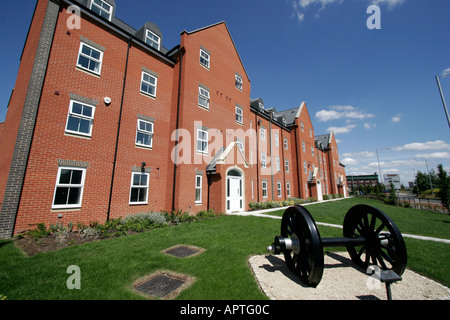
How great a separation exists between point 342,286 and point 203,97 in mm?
13794

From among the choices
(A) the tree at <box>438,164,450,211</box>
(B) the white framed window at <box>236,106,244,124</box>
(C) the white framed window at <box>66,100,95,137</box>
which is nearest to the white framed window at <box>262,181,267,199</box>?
(B) the white framed window at <box>236,106,244,124</box>

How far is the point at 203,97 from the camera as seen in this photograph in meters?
14.7

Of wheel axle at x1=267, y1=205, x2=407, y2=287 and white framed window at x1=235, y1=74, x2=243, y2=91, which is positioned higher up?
white framed window at x1=235, y1=74, x2=243, y2=91

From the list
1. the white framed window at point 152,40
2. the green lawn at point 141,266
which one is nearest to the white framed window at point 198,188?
the green lawn at point 141,266

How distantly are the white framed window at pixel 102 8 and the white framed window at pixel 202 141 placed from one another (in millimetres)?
8833

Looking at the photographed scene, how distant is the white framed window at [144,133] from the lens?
1159 cm

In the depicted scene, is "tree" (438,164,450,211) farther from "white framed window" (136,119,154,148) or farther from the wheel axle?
"white framed window" (136,119,154,148)

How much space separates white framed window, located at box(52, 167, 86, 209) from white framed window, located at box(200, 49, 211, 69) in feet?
37.9

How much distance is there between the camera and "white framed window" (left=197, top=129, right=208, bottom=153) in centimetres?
1373
